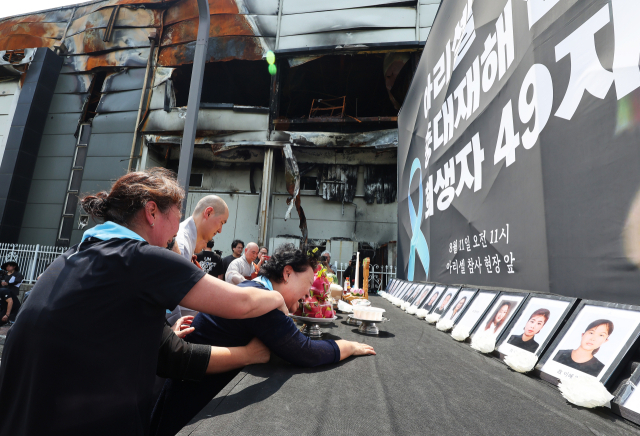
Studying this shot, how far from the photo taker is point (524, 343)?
151cm

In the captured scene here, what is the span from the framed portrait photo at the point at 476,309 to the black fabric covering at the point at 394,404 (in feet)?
2.01

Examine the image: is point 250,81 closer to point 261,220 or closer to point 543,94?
point 261,220

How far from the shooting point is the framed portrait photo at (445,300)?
8.60 ft

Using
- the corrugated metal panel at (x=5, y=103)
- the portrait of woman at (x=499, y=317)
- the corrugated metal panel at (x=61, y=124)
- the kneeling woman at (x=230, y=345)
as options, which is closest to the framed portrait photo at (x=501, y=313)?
the portrait of woman at (x=499, y=317)

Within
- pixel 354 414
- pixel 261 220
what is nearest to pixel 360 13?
pixel 261 220

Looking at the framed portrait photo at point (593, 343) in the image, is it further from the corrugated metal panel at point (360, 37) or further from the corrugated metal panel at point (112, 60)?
the corrugated metal panel at point (112, 60)

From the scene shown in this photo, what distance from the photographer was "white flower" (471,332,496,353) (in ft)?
Answer: 5.38

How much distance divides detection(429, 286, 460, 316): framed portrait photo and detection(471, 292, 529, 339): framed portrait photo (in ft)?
2.11

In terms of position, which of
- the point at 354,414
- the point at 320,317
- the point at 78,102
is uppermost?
the point at 78,102

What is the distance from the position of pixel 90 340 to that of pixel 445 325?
2090mm

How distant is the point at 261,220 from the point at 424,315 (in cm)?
803

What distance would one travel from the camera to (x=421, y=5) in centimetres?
1007

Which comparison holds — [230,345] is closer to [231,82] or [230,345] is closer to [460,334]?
[460,334]

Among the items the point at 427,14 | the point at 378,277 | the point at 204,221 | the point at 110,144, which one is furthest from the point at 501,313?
the point at 110,144
